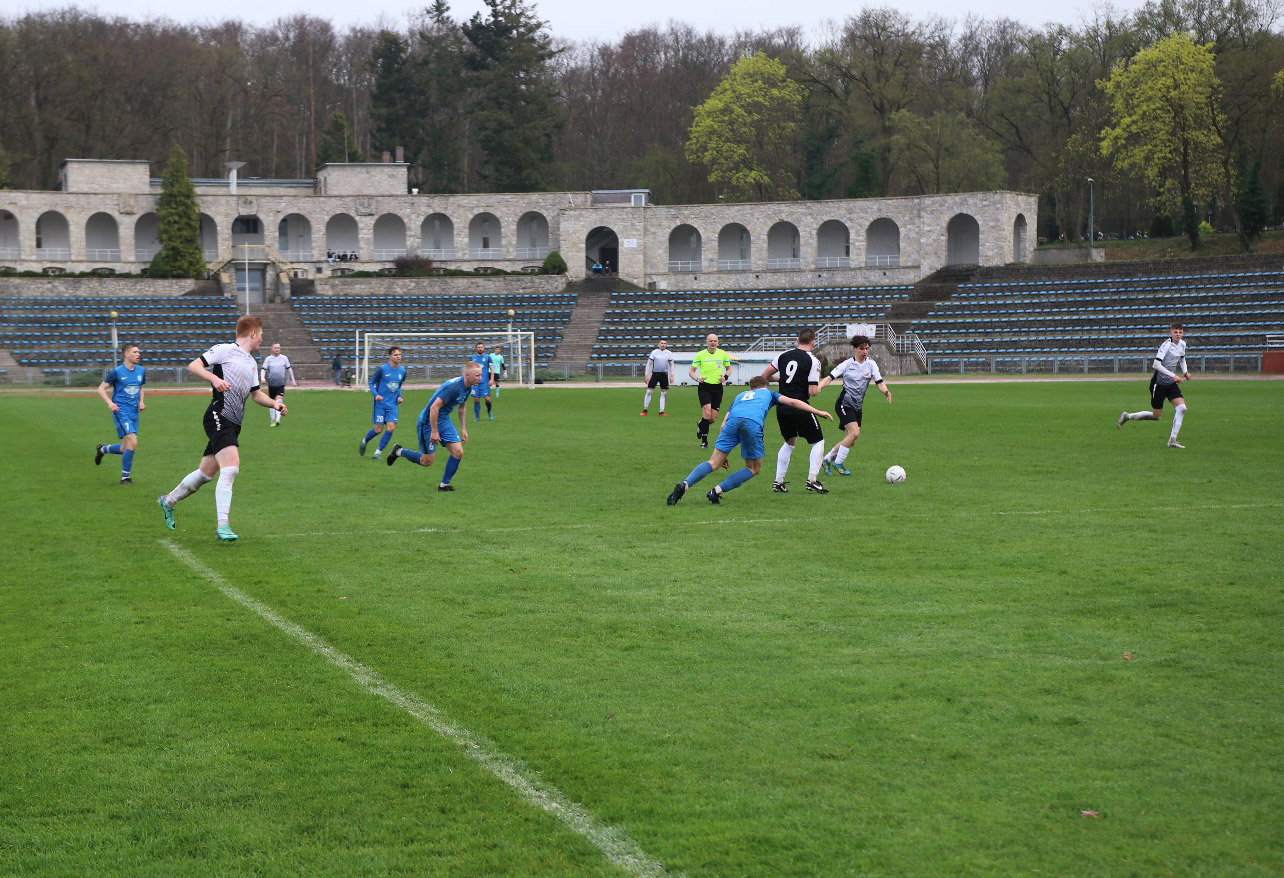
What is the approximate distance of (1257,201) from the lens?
6625cm

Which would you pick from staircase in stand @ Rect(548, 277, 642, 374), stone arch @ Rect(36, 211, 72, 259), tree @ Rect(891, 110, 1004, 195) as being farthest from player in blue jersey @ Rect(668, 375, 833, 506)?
stone arch @ Rect(36, 211, 72, 259)

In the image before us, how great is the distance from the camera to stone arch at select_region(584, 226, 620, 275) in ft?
272

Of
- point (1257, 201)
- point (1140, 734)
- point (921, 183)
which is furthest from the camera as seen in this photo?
point (921, 183)

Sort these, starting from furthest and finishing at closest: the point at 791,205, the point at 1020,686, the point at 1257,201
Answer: the point at 791,205
the point at 1257,201
the point at 1020,686

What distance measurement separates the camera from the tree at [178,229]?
2916 inches

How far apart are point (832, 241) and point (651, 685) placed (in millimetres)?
74243

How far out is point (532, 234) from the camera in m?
84.1

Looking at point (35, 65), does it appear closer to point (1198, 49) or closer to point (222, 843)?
point (1198, 49)

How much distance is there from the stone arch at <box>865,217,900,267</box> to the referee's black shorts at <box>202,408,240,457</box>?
222 feet

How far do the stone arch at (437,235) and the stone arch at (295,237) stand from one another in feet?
23.7

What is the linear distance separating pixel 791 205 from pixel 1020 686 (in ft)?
235

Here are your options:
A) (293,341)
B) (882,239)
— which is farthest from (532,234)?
(293,341)

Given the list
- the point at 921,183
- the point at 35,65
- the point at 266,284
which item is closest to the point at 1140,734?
the point at 266,284

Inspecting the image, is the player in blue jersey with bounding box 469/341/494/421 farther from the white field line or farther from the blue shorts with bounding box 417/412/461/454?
the white field line
